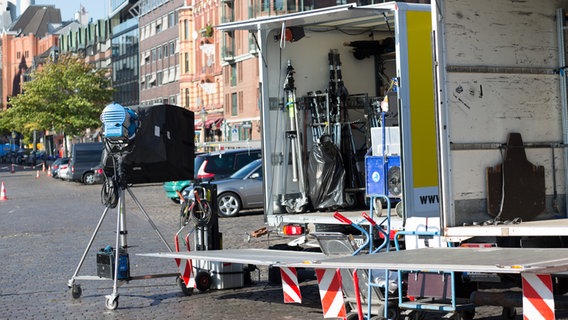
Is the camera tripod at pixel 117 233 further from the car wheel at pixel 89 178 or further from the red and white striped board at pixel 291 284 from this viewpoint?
the car wheel at pixel 89 178

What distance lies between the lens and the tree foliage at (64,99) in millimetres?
95438

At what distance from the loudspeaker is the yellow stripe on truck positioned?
307cm

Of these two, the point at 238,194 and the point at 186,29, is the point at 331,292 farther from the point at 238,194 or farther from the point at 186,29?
the point at 186,29

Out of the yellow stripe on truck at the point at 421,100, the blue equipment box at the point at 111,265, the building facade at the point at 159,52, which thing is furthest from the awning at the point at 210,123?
the yellow stripe on truck at the point at 421,100

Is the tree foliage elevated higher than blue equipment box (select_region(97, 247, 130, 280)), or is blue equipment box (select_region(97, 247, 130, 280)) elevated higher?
the tree foliage

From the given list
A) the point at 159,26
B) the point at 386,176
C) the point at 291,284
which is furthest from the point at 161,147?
the point at 159,26

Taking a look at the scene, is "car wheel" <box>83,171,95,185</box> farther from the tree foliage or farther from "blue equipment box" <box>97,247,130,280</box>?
"blue equipment box" <box>97,247,130,280</box>

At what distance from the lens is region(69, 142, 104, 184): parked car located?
197 feet

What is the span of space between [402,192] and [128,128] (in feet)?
10.7

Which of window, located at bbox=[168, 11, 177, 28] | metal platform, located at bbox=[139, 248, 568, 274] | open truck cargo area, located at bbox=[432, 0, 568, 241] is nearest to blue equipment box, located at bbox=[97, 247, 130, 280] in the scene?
metal platform, located at bbox=[139, 248, 568, 274]

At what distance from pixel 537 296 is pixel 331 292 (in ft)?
6.77

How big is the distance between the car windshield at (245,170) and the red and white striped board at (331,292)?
2052cm

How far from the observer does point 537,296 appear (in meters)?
7.64

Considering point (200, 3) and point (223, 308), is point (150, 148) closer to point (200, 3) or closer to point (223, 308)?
point (223, 308)
